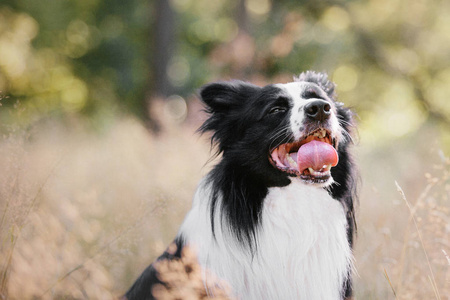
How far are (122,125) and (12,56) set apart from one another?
10.2 metres

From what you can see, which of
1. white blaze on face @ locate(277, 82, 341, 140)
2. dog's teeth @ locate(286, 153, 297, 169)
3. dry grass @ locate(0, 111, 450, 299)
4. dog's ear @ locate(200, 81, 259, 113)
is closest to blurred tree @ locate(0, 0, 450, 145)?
dry grass @ locate(0, 111, 450, 299)

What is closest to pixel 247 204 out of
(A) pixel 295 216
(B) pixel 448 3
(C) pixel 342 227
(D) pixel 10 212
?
(A) pixel 295 216

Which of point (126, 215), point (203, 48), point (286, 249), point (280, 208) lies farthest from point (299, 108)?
point (203, 48)

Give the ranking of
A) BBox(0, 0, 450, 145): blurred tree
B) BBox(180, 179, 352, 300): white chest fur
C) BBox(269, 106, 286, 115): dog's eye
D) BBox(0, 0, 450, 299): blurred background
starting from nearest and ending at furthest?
BBox(180, 179, 352, 300): white chest fur → BBox(269, 106, 286, 115): dog's eye → BBox(0, 0, 450, 299): blurred background → BBox(0, 0, 450, 145): blurred tree

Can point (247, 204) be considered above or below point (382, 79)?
above

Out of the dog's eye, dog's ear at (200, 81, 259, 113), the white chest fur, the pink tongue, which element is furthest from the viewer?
dog's ear at (200, 81, 259, 113)

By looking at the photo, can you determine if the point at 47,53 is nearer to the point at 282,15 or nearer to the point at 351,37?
the point at 282,15

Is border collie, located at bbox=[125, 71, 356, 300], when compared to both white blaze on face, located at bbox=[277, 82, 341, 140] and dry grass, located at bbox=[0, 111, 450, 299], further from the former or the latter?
dry grass, located at bbox=[0, 111, 450, 299]

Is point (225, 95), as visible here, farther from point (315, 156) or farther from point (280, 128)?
point (315, 156)

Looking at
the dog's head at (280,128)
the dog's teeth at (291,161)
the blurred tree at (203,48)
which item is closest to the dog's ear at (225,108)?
the dog's head at (280,128)

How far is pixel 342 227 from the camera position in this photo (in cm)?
309

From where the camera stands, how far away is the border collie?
2898 millimetres

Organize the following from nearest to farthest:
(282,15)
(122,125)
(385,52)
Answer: (122,125), (282,15), (385,52)

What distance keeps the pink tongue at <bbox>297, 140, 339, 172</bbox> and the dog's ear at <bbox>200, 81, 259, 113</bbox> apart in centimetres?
73
